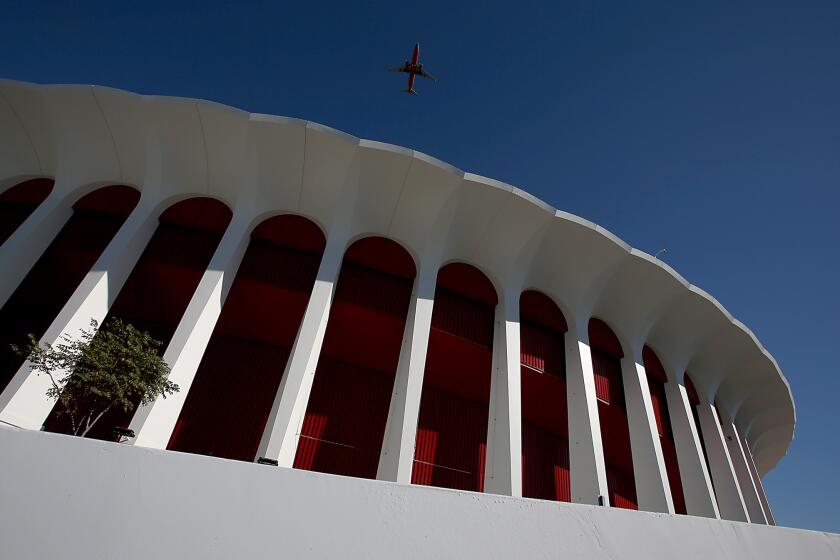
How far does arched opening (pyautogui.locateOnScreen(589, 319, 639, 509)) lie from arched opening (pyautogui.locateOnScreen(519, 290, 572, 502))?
1451mm

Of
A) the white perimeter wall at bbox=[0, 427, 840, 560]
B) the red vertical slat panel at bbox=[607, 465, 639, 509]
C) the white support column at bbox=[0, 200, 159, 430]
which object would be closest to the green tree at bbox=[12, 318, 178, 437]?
the white support column at bbox=[0, 200, 159, 430]

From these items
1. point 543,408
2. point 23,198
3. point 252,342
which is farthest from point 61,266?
point 543,408

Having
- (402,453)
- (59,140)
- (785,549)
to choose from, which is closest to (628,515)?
(785,549)

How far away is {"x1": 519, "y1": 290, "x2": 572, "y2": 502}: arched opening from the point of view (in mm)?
15641

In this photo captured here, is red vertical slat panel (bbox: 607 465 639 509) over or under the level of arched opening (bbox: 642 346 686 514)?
under

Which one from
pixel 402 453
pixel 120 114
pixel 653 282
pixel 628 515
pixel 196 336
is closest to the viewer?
pixel 628 515

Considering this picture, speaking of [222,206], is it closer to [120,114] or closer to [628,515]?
[120,114]

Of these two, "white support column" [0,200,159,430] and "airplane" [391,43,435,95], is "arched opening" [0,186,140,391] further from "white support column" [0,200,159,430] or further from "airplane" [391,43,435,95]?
"airplane" [391,43,435,95]

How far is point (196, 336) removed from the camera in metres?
11.8

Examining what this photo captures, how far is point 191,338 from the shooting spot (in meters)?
11.6

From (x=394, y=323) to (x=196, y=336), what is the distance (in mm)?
5726

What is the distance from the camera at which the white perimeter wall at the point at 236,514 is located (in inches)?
109

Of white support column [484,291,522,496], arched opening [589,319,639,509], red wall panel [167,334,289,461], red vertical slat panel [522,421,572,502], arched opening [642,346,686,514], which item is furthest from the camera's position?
arched opening [642,346,686,514]

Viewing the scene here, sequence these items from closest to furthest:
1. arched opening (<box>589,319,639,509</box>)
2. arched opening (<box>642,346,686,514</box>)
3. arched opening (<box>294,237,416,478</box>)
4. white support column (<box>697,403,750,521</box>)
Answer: arched opening (<box>294,237,416,478</box>) → arched opening (<box>589,319,639,509</box>) → white support column (<box>697,403,750,521</box>) → arched opening (<box>642,346,686,514</box>)
